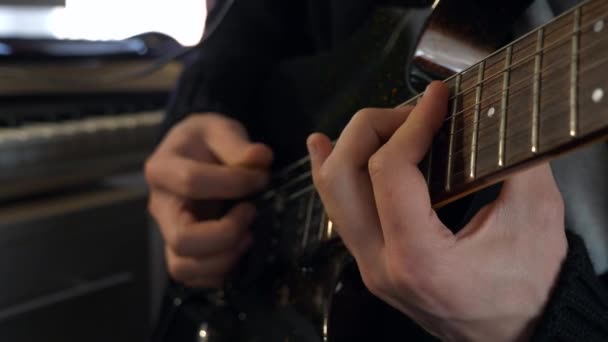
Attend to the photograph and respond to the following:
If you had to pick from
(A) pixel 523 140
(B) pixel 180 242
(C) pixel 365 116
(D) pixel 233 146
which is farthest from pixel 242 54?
(A) pixel 523 140

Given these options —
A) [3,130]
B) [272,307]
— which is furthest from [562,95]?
[3,130]

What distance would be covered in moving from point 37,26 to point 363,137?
899mm

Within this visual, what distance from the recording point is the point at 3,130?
924 mm

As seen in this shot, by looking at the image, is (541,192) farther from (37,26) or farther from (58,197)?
→ (37,26)

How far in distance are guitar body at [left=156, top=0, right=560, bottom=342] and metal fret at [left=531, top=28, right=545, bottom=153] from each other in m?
0.09

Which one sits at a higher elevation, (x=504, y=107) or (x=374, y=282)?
(x=504, y=107)

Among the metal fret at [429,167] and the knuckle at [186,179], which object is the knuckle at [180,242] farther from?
the metal fret at [429,167]

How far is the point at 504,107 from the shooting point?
31cm

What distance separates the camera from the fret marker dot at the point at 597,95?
0.26m

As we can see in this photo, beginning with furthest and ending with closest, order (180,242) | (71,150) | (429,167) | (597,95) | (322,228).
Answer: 1. (71,150)
2. (180,242)
3. (322,228)
4. (429,167)
5. (597,95)

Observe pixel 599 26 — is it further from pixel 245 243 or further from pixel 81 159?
pixel 81 159

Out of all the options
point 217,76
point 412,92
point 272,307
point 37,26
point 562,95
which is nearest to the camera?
point 562,95

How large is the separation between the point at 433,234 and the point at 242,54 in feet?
1.83

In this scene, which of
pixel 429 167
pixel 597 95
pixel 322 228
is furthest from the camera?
pixel 322 228
